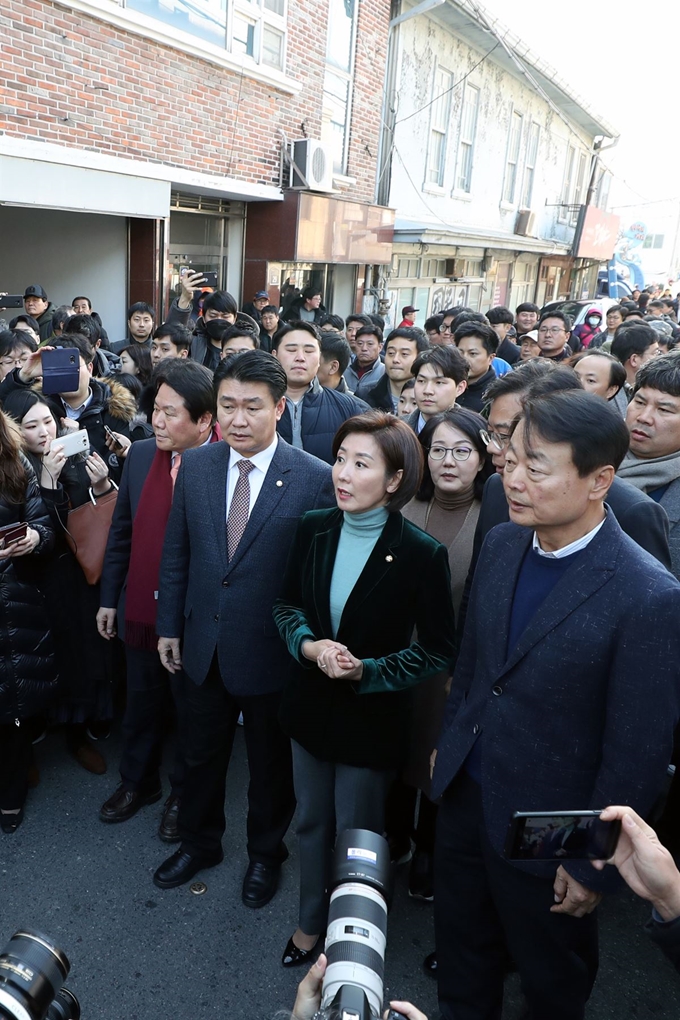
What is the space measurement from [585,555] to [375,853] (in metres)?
0.82

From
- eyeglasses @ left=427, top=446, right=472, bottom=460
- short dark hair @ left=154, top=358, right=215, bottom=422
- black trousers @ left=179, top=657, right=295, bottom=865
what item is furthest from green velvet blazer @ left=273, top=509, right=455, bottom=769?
short dark hair @ left=154, top=358, right=215, bottom=422

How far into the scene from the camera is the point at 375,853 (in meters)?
1.39

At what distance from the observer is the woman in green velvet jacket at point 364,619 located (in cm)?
217

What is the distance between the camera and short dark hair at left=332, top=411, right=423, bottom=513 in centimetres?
218

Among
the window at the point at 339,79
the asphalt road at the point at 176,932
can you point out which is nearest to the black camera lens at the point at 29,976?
the asphalt road at the point at 176,932

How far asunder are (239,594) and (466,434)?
3.26 feet

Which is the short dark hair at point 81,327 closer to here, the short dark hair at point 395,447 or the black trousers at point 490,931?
the short dark hair at point 395,447

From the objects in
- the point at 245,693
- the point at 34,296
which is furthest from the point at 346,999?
the point at 34,296

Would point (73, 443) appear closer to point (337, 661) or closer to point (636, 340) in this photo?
point (337, 661)

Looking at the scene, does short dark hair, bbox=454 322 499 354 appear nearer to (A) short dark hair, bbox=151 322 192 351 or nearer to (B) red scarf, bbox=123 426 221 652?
(A) short dark hair, bbox=151 322 192 351

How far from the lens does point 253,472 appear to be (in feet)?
8.36

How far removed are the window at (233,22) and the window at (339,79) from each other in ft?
4.52

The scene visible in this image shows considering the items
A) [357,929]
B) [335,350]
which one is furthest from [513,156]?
[357,929]

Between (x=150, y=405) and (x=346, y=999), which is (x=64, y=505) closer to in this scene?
(x=150, y=405)
